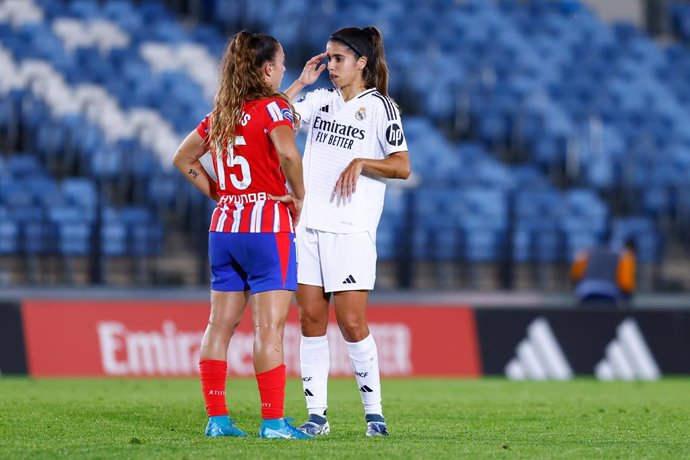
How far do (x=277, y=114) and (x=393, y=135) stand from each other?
857 millimetres

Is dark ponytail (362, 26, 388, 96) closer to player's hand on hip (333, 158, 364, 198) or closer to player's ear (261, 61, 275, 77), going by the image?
player's hand on hip (333, 158, 364, 198)

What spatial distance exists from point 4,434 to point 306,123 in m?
2.64

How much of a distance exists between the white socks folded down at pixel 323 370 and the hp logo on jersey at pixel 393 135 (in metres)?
1.21

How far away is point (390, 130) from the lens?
7711 millimetres

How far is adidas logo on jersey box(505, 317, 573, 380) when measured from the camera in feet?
52.3

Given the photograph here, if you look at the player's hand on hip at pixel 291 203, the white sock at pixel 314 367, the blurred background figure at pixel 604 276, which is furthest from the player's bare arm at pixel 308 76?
the blurred background figure at pixel 604 276

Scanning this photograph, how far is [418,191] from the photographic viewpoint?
17.9 metres

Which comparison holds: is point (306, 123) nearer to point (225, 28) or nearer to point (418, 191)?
point (418, 191)

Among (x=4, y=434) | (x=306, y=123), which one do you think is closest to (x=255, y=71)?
(x=306, y=123)

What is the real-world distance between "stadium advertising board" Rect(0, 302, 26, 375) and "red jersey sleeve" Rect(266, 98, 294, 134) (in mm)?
8430

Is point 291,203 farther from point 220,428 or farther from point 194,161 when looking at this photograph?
point 220,428

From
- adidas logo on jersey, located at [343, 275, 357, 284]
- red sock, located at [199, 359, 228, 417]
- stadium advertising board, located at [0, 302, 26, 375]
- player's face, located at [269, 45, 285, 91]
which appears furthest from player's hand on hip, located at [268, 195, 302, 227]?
stadium advertising board, located at [0, 302, 26, 375]

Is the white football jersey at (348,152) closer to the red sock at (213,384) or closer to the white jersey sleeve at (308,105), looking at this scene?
the white jersey sleeve at (308,105)

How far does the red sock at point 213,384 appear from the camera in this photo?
7.39 m
